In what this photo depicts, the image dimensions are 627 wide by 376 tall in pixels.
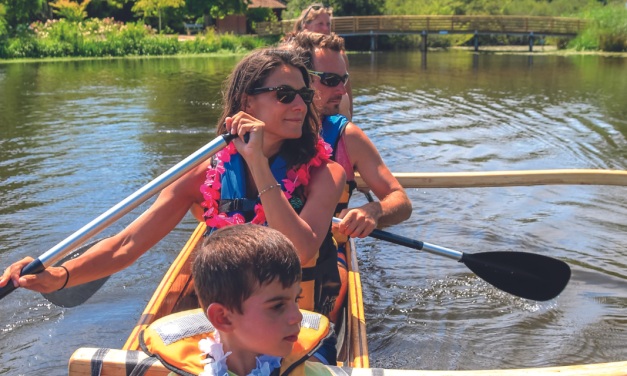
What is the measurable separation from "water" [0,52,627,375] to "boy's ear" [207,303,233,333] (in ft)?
5.94

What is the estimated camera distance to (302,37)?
287 centimetres

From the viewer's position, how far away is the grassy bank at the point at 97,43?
21.4 metres

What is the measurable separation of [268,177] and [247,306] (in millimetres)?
600

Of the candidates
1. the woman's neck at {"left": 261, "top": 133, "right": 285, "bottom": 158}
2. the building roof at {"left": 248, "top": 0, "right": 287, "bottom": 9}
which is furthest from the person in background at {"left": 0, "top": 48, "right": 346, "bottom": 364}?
the building roof at {"left": 248, "top": 0, "right": 287, "bottom": 9}

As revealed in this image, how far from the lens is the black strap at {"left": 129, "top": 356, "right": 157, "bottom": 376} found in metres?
1.58

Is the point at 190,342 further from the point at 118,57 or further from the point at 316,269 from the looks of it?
the point at 118,57

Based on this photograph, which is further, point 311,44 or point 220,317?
point 311,44

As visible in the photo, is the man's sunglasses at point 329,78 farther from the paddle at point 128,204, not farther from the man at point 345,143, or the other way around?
the paddle at point 128,204

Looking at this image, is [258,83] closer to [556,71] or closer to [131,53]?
[556,71]

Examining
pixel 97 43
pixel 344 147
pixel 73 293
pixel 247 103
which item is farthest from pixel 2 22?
pixel 247 103

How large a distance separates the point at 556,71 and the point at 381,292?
1612 cm

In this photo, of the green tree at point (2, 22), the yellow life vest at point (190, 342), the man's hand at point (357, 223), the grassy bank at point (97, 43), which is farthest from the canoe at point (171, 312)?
the green tree at point (2, 22)

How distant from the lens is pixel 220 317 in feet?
4.42

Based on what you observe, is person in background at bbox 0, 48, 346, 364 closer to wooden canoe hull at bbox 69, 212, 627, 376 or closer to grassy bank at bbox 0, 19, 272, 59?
wooden canoe hull at bbox 69, 212, 627, 376
